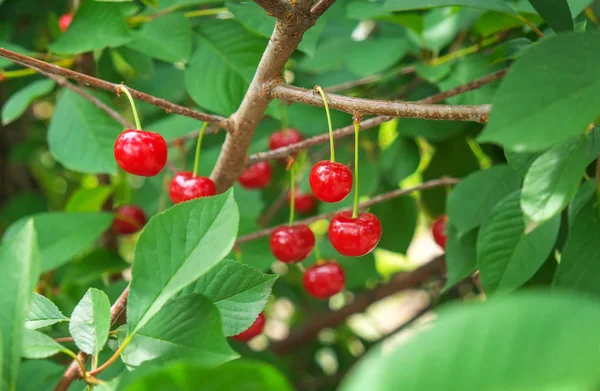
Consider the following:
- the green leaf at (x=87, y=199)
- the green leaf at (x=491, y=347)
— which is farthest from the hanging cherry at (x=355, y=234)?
the green leaf at (x=87, y=199)

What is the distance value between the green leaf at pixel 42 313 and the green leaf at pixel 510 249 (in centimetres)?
59

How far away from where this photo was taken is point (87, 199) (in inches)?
64.6

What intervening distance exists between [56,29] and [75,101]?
23cm

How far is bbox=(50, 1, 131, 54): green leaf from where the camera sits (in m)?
1.25

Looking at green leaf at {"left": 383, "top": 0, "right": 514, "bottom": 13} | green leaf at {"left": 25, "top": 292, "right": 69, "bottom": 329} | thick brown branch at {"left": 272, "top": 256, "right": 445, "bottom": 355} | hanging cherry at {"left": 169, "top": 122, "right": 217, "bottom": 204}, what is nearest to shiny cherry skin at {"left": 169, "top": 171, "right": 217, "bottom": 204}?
hanging cherry at {"left": 169, "top": 122, "right": 217, "bottom": 204}

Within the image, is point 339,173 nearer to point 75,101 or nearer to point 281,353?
point 75,101

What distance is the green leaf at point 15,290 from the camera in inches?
22.2

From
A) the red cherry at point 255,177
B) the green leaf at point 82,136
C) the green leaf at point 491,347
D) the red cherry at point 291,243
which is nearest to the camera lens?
the green leaf at point 491,347

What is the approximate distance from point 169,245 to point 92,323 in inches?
5.5

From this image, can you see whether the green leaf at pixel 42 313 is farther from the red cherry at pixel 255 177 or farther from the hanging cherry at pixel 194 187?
the red cherry at pixel 255 177

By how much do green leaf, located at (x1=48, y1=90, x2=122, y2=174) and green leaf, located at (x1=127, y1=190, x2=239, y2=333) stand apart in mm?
715

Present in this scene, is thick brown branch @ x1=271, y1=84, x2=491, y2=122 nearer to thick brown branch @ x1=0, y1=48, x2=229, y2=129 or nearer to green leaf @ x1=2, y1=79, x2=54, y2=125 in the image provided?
thick brown branch @ x1=0, y1=48, x2=229, y2=129

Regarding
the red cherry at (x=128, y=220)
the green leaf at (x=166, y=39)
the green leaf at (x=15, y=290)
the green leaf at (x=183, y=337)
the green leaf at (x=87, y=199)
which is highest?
the green leaf at (x=15, y=290)

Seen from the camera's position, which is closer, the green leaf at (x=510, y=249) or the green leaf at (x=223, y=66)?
the green leaf at (x=510, y=249)
